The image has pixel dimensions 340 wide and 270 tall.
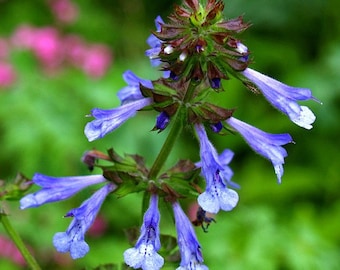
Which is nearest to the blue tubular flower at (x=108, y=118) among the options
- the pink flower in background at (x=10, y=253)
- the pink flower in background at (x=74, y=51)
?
the pink flower in background at (x=10, y=253)

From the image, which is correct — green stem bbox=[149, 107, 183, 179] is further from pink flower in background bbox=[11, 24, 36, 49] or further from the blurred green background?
pink flower in background bbox=[11, 24, 36, 49]

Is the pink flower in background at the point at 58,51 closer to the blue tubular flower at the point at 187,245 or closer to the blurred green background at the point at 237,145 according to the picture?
the blurred green background at the point at 237,145

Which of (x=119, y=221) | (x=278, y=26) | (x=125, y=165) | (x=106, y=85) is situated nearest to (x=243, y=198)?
(x=119, y=221)

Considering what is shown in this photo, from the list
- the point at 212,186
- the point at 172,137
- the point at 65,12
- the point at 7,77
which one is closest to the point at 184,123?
the point at 172,137

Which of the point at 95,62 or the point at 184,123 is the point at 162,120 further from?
the point at 95,62

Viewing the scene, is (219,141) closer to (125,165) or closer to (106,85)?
(106,85)
